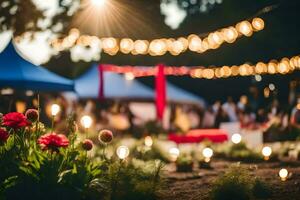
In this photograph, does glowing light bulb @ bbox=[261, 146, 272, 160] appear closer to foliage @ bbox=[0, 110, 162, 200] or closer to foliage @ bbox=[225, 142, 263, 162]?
foliage @ bbox=[225, 142, 263, 162]

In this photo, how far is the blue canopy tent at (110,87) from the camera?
26141 mm

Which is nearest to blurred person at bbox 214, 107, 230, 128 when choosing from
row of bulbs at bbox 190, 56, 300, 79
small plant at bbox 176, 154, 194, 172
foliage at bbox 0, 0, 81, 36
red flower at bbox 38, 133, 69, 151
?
row of bulbs at bbox 190, 56, 300, 79

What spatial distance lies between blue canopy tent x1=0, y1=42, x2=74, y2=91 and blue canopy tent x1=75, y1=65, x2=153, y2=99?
1102 cm

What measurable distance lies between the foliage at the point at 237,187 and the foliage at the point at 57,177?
907 mm

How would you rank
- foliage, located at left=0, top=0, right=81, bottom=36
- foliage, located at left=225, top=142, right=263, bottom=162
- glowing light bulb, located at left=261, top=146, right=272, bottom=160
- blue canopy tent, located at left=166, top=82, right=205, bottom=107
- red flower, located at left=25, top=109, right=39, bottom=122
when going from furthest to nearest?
1. blue canopy tent, located at left=166, top=82, right=205, bottom=107
2. foliage, located at left=0, top=0, right=81, bottom=36
3. foliage, located at left=225, top=142, right=263, bottom=162
4. glowing light bulb, located at left=261, top=146, right=272, bottom=160
5. red flower, located at left=25, top=109, right=39, bottom=122

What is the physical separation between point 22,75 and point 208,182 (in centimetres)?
631

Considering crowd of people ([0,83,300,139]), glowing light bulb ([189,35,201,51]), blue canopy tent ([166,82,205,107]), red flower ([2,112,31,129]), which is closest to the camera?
red flower ([2,112,31,129])

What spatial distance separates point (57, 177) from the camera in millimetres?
7230

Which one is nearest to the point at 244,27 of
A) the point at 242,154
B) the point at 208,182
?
the point at 242,154

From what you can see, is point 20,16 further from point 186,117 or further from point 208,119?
point 208,119

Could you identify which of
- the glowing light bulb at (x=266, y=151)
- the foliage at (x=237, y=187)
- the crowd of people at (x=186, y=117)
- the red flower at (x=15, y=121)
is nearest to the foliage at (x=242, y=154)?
the glowing light bulb at (x=266, y=151)

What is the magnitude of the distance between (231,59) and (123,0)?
35.7ft

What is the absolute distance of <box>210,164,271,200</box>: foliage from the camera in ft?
24.9

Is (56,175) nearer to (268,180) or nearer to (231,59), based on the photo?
(268,180)
